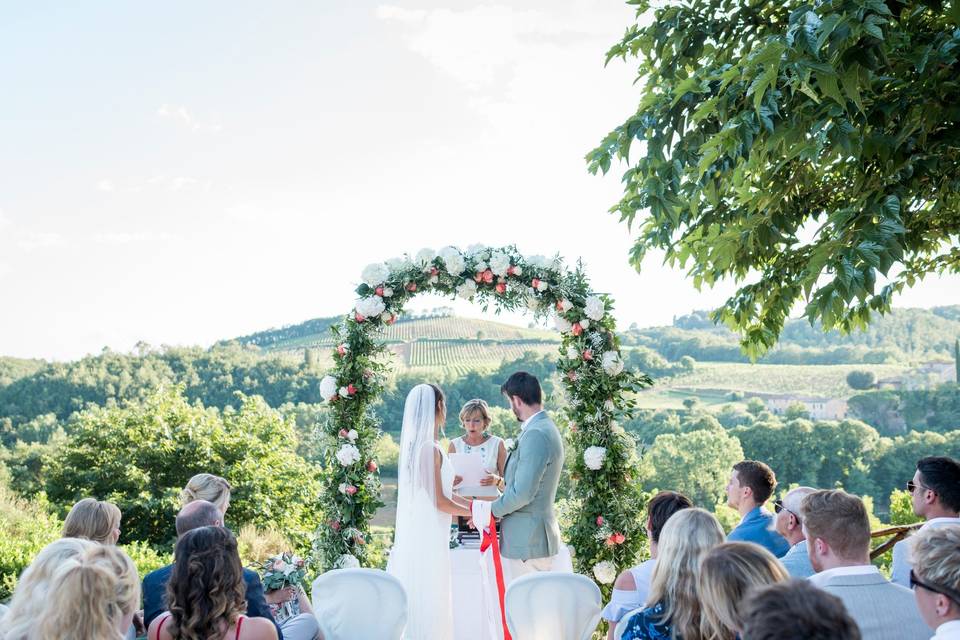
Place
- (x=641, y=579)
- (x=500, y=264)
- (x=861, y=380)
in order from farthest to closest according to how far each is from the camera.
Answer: (x=861, y=380) < (x=500, y=264) < (x=641, y=579)

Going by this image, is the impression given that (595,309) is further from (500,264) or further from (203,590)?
(203,590)

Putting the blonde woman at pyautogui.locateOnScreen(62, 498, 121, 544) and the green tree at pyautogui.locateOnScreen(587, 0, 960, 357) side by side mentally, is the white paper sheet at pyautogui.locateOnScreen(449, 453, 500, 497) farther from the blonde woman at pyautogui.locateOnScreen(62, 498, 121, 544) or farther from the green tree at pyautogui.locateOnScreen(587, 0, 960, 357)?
the blonde woman at pyautogui.locateOnScreen(62, 498, 121, 544)

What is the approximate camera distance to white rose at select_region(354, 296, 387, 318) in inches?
271

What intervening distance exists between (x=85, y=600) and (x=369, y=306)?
445 centimetres

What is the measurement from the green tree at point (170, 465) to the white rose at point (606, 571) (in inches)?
402

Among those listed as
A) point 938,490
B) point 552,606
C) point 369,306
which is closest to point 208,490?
point 552,606

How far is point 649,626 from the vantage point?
2881 millimetres

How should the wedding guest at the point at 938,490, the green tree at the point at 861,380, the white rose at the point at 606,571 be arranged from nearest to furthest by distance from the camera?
1. the wedding guest at the point at 938,490
2. the white rose at the point at 606,571
3. the green tree at the point at 861,380

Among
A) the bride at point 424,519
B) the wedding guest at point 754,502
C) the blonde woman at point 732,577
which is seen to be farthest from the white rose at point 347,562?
the blonde woman at point 732,577

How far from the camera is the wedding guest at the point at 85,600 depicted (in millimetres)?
2545

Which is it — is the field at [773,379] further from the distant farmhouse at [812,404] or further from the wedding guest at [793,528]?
the wedding guest at [793,528]

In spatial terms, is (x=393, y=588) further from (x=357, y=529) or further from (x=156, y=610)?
(x=357, y=529)

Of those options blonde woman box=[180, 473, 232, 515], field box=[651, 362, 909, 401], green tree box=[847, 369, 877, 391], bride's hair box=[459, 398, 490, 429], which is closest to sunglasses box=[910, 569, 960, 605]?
blonde woman box=[180, 473, 232, 515]

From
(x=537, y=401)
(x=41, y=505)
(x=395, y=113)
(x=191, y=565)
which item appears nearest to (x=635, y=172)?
(x=537, y=401)
